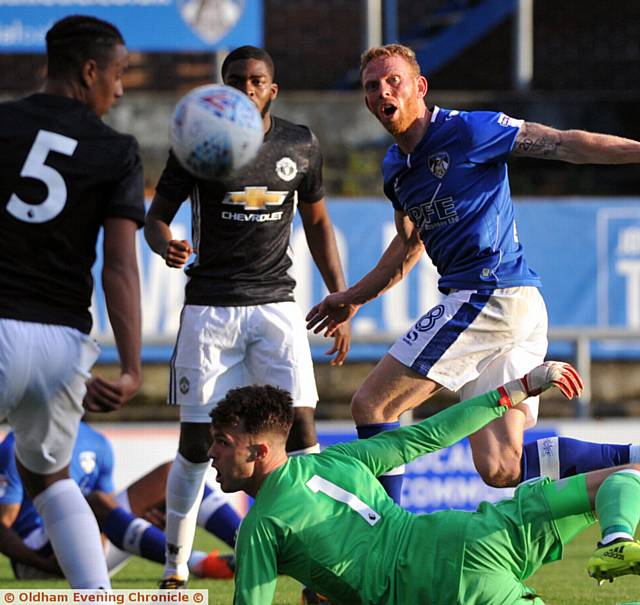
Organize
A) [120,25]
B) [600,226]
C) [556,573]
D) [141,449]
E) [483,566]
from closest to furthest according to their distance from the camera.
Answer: [483,566] < [556,573] < [141,449] < [600,226] < [120,25]

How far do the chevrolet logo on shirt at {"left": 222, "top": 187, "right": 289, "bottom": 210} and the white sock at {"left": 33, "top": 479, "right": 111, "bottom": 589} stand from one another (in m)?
1.89

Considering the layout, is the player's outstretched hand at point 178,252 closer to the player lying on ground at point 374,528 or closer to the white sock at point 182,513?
the white sock at point 182,513

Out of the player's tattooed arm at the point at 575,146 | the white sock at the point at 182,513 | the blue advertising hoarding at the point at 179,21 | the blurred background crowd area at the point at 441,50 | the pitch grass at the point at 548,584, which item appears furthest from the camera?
the blurred background crowd area at the point at 441,50

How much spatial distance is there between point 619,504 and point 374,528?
808 millimetres

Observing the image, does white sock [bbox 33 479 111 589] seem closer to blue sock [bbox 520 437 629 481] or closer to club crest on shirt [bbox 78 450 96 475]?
blue sock [bbox 520 437 629 481]

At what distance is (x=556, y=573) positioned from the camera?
7.39 meters

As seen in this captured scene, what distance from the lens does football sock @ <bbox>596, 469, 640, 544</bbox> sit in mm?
4423

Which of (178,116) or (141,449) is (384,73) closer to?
(178,116)

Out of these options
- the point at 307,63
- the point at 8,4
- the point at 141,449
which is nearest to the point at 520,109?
the point at 307,63

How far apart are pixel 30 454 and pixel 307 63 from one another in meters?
13.6

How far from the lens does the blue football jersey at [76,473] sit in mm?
7559

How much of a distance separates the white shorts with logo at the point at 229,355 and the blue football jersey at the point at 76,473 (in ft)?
4.42

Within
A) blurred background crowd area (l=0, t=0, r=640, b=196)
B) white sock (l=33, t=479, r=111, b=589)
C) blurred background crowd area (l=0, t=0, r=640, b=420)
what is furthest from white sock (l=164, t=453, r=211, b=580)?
blurred background crowd area (l=0, t=0, r=640, b=196)

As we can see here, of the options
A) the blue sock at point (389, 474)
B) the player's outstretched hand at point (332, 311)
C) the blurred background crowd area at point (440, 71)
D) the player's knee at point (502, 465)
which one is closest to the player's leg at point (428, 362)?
the blue sock at point (389, 474)
